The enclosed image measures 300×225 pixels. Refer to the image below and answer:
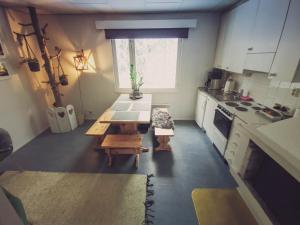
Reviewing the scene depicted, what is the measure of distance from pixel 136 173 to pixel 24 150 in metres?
2.18

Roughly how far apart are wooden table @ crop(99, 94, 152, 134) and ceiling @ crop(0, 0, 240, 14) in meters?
1.67

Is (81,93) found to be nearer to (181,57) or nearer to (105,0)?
(105,0)

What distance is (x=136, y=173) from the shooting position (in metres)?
2.14

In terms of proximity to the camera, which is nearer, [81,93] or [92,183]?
[92,183]

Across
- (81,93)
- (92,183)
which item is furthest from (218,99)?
(81,93)

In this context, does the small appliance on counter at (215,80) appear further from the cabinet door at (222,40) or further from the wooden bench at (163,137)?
the wooden bench at (163,137)

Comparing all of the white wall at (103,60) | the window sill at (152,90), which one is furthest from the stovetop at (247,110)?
the window sill at (152,90)

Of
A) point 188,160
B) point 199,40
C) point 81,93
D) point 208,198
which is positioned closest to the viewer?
point 208,198

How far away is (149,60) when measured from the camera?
351cm

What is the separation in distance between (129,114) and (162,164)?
959 mm

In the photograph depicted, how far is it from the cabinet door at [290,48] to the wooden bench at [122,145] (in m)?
1.95

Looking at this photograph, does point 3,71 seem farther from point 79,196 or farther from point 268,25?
point 268,25

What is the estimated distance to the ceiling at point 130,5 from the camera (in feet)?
7.63

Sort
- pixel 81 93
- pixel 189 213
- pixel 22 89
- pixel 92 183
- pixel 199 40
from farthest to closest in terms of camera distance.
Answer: pixel 81 93
pixel 199 40
pixel 22 89
pixel 92 183
pixel 189 213
